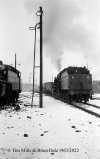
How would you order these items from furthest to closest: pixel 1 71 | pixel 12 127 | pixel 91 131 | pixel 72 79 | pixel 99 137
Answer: pixel 72 79 → pixel 1 71 → pixel 12 127 → pixel 91 131 → pixel 99 137

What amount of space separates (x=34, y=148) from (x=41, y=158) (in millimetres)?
780

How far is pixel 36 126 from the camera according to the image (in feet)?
30.4

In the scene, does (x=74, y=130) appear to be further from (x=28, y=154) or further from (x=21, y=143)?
(x=28, y=154)

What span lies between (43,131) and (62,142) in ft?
5.53

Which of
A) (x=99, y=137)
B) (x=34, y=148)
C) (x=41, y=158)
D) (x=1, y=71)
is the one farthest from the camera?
(x=1, y=71)

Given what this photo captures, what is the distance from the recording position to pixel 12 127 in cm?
909

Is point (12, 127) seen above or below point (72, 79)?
below

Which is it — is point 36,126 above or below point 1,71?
below

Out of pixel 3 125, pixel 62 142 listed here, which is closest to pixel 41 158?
pixel 62 142

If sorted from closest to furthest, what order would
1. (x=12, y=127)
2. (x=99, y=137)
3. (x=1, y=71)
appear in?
(x=99, y=137) < (x=12, y=127) < (x=1, y=71)

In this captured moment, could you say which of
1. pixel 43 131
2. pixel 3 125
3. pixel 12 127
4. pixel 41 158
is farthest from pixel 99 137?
pixel 3 125

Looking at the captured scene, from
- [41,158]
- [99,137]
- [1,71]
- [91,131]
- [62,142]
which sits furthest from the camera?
[1,71]

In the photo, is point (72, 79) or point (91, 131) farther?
point (72, 79)

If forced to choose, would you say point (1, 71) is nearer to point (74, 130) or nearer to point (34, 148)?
point (74, 130)
